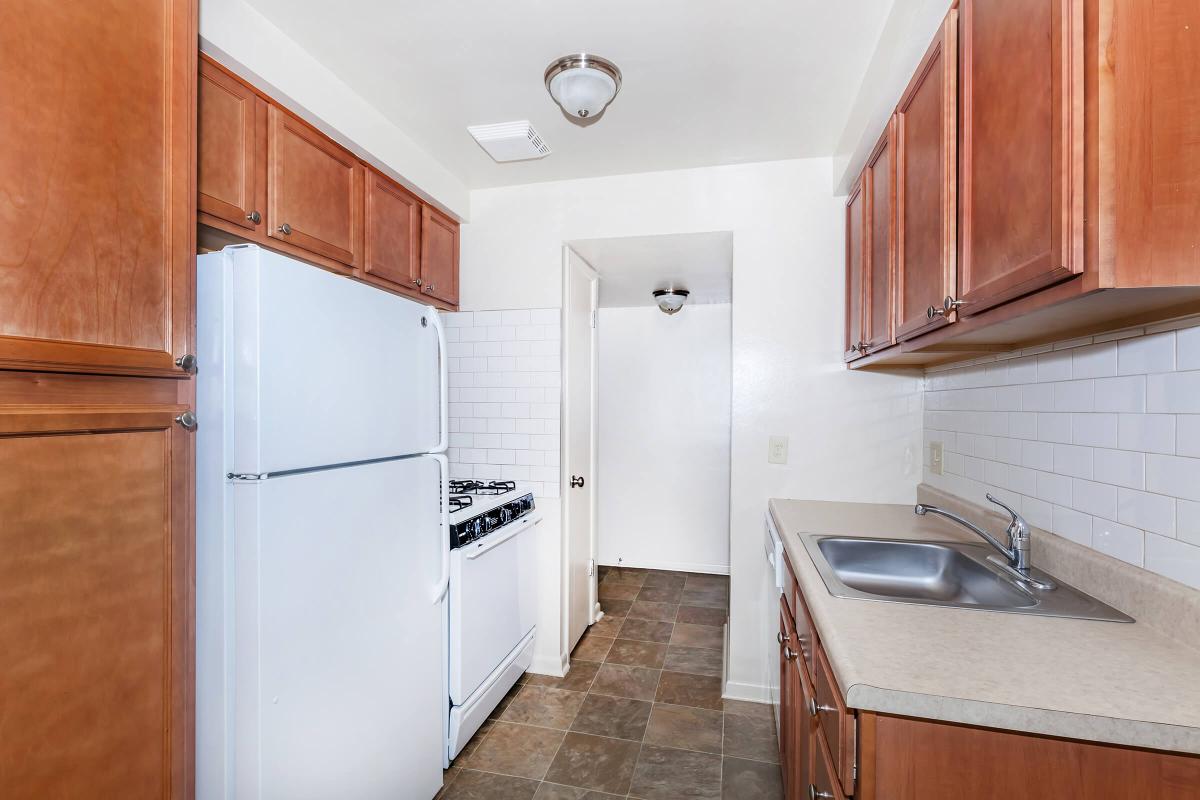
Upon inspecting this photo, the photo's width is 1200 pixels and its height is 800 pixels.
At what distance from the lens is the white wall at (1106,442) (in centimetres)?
103

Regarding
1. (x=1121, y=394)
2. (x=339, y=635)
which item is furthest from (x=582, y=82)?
(x=339, y=635)

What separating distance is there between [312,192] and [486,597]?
168 centimetres

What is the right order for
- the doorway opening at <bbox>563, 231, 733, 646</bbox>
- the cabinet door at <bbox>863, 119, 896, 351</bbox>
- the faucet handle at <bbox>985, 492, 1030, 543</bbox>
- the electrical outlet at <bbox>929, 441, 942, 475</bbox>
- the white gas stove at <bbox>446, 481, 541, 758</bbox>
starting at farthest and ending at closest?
1. the doorway opening at <bbox>563, 231, 733, 646</bbox>
2. the electrical outlet at <bbox>929, 441, 942, 475</bbox>
3. the white gas stove at <bbox>446, 481, 541, 758</bbox>
4. the cabinet door at <bbox>863, 119, 896, 351</bbox>
5. the faucet handle at <bbox>985, 492, 1030, 543</bbox>

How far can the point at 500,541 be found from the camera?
235 cm

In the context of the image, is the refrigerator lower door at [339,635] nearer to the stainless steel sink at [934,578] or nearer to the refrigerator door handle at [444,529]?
the refrigerator door handle at [444,529]

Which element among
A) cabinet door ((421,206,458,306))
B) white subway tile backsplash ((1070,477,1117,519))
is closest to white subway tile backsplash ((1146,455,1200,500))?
white subway tile backsplash ((1070,477,1117,519))

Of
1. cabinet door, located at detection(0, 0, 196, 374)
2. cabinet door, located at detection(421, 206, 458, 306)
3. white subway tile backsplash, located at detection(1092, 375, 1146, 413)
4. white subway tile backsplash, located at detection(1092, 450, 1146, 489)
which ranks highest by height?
cabinet door, located at detection(421, 206, 458, 306)

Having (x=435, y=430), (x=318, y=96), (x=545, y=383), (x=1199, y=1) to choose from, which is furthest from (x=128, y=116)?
(x=545, y=383)

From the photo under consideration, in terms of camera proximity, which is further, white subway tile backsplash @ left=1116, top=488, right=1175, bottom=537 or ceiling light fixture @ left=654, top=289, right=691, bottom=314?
ceiling light fixture @ left=654, top=289, right=691, bottom=314

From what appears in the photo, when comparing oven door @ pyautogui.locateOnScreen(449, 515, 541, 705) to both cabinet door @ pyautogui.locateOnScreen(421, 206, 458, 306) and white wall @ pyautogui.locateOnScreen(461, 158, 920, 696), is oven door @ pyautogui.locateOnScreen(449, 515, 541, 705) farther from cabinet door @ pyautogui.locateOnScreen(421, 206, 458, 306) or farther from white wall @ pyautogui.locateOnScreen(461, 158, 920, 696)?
cabinet door @ pyautogui.locateOnScreen(421, 206, 458, 306)

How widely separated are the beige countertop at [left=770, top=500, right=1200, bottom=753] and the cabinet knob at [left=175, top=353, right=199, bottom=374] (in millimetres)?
1418

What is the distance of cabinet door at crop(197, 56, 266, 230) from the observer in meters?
1.52

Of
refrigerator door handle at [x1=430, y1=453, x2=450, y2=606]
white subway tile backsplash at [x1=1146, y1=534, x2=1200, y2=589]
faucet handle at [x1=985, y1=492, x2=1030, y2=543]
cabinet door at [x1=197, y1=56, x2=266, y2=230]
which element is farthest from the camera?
refrigerator door handle at [x1=430, y1=453, x2=450, y2=606]

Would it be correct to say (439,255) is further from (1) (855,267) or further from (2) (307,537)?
(1) (855,267)
